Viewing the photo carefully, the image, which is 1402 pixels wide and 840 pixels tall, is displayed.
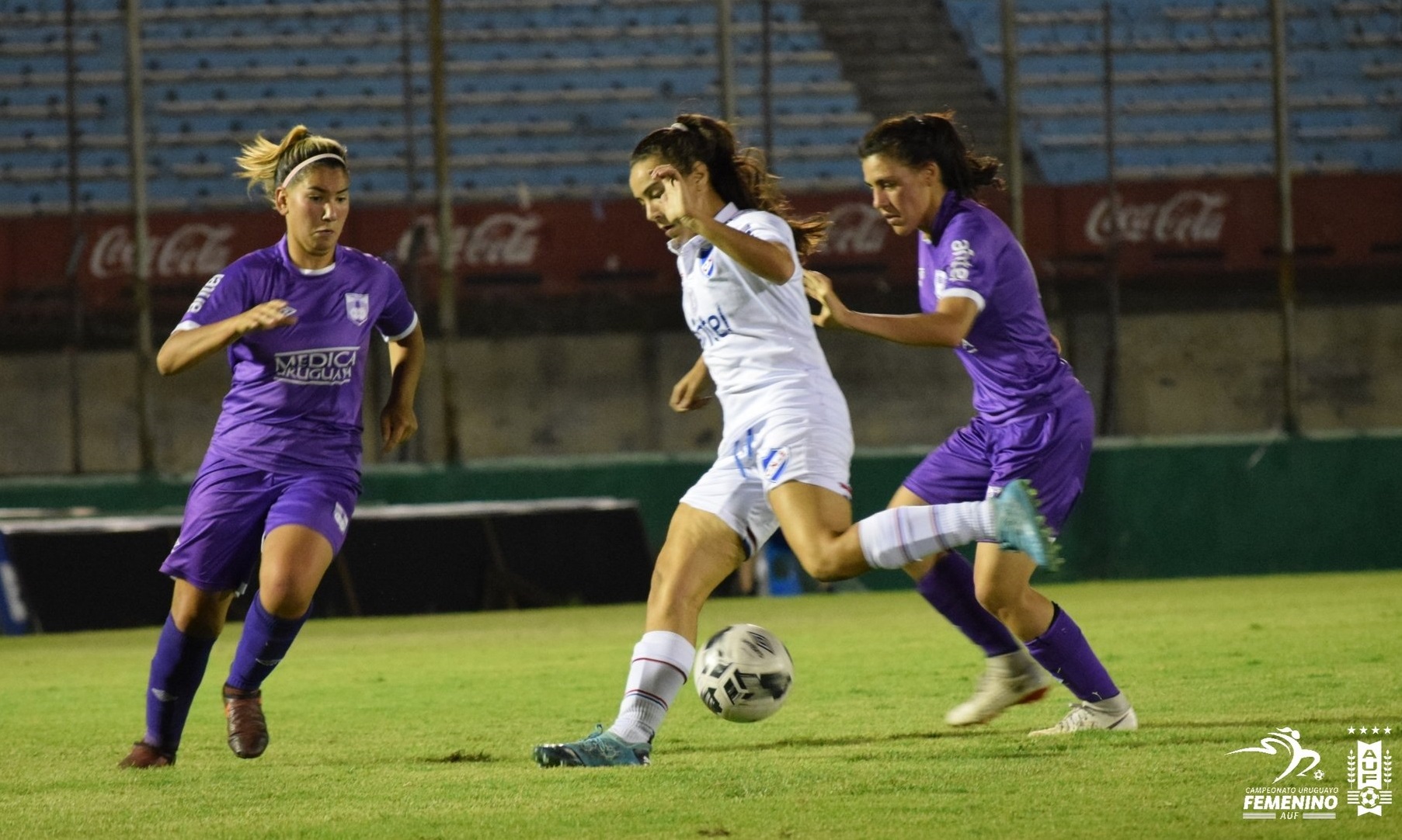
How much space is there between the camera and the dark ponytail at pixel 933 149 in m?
6.17

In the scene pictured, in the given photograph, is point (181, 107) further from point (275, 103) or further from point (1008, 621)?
point (1008, 621)

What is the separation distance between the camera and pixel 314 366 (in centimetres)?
625

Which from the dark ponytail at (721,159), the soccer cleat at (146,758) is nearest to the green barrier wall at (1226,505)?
the soccer cleat at (146,758)

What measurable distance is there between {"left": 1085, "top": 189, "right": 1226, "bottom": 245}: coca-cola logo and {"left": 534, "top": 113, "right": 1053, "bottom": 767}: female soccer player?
1738cm

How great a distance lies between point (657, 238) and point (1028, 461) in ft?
53.3

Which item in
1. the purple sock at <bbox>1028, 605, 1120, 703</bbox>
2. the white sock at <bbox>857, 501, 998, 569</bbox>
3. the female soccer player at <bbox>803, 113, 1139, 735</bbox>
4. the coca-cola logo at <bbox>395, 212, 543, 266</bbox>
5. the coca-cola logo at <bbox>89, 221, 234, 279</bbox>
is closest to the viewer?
the white sock at <bbox>857, 501, 998, 569</bbox>

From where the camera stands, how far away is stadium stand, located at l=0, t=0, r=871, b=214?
2442 cm

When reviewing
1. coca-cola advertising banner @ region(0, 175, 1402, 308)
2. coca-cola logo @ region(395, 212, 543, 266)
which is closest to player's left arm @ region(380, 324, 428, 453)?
coca-cola advertising banner @ region(0, 175, 1402, 308)

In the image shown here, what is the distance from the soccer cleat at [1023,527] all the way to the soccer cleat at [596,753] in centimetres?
122

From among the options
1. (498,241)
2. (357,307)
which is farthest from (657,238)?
(357,307)

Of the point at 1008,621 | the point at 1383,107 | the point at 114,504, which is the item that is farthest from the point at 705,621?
the point at 1383,107

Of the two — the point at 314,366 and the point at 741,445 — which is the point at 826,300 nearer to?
the point at 741,445

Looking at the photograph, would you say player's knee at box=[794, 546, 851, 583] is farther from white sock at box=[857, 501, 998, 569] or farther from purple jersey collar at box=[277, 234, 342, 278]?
purple jersey collar at box=[277, 234, 342, 278]

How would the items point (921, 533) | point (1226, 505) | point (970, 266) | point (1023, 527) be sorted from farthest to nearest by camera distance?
point (1226, 505) → point (970, 266) → point (921, 533) → point (1023, 527)
